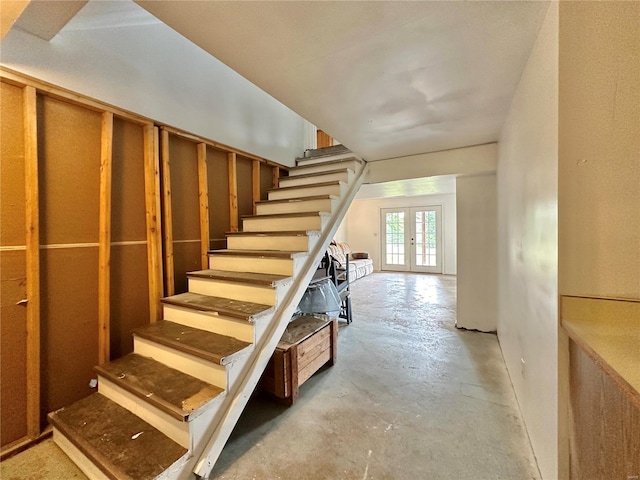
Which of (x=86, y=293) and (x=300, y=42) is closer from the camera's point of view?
(x=300, y=42)

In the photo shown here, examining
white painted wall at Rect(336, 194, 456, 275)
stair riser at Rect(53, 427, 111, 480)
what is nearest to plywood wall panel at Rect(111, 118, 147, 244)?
stair riser at Rect(53, 427, 111, 480)

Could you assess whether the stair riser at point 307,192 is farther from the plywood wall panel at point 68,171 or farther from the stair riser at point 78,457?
the stair riser at point 78,457

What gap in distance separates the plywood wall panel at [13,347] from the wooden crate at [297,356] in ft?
4.69

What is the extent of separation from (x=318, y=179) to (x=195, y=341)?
2262 millimetres

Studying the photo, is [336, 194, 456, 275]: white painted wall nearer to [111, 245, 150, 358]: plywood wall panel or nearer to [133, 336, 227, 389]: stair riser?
[111, 245, 150, 358]: plywood wall panel

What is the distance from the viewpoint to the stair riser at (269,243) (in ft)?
7.57

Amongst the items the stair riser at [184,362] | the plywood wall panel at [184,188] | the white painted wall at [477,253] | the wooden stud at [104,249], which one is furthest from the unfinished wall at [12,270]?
the white painted wall at [477,253]

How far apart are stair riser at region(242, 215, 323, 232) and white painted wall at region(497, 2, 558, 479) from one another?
5.17ft

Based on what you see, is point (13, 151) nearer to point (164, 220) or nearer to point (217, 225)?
point (164, 220)

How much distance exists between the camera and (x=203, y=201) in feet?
8.67

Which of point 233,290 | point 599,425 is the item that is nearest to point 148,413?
point 233,290

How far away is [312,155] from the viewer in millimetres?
4098

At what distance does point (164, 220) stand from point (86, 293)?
2.52 feet

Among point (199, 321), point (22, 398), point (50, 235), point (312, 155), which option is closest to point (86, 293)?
point (50, 235)
